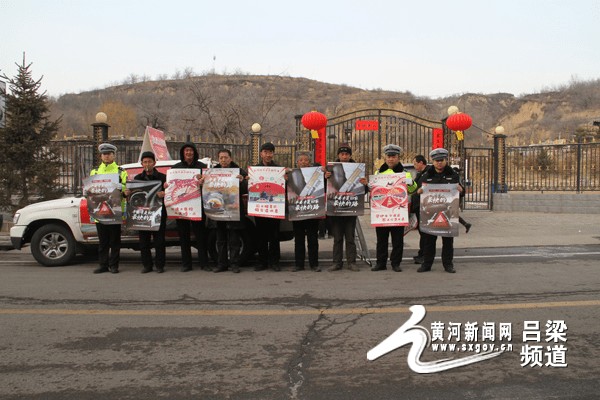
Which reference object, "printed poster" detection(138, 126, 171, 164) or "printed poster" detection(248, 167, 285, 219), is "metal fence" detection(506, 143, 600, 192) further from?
"printed poster" detection(138, 126, 171, 164)

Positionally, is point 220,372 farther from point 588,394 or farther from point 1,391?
point 588,394

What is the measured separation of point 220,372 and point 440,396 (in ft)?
5.36

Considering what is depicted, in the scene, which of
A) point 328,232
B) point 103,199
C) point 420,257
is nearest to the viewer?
point 103,199

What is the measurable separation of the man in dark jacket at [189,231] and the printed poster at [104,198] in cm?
99

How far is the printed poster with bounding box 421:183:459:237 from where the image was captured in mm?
7102

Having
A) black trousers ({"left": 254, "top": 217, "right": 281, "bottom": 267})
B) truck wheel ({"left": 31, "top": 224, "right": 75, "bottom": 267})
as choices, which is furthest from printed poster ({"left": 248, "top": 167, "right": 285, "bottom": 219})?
truck wheel ({"left": 31, "top": 224, "right": 75, "bottom": 267})

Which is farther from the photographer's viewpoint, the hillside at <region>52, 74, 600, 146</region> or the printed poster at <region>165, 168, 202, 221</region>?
the hillside at <region>52, 74, 600, 146</region>

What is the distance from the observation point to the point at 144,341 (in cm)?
408

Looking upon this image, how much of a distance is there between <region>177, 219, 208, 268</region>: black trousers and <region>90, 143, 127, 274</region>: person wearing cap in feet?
3.38

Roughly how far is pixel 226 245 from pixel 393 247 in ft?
9.21

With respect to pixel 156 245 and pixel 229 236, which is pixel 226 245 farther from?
pixel 156 245

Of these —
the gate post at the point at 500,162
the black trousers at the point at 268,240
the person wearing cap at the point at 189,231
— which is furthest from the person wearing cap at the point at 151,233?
the gate post at the point at 500,162

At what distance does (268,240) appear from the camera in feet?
24.8

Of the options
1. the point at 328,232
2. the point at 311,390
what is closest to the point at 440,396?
the point at 311,390
